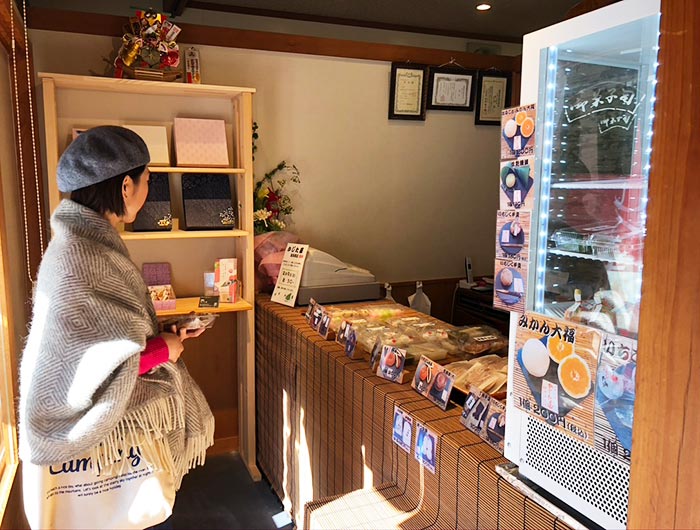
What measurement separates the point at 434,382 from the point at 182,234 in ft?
5.28

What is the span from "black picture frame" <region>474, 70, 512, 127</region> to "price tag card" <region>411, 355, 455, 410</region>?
2567 mm

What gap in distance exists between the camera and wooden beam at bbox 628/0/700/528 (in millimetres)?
803

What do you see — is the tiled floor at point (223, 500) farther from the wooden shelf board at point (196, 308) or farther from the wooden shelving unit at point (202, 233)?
the wooden shelf board at point (196, 308)

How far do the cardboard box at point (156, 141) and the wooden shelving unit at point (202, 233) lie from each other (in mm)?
81

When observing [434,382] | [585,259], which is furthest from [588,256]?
[434,382]

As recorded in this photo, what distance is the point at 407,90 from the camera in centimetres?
365

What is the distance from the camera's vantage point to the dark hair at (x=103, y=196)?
63.2 inches

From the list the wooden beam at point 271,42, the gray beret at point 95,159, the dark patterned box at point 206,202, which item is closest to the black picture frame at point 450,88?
the wooden beam at point 271,42

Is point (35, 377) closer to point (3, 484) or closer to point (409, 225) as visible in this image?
point (3, 484)

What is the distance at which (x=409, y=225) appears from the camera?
389 centimetres

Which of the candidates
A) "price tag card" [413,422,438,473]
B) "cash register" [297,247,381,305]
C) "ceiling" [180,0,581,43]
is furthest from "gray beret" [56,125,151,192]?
"ceiling" [180,0,581,43]

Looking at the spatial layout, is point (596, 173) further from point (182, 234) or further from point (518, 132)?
point (182, 234)

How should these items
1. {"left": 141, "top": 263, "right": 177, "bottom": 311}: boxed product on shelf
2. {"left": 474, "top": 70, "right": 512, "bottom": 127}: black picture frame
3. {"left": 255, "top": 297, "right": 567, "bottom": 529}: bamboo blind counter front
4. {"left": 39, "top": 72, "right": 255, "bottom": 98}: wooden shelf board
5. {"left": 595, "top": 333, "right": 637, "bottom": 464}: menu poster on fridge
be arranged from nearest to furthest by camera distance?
1. {"left": 595, "top": 333, "right": 637, "bottom": 464}: menu poster on fridge
2. {"left": 255, "top": 297, "right": 567, "bottom": 529}: bamboo blind counter front
3. {"left": 39, "top": 72, "right": 255, "bottom": 98}: wooden shelf board
4. {"left": 141, "top": 263, "right": 177, "bottom": 311}: boxed product on shelf
5. {"left": 474, "top": 70, "right": 512, "bottom": 127}: black picture frame

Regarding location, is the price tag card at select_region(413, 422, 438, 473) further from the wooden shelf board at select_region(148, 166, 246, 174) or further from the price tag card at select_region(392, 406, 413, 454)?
the wooden shelf board at select_region(148, 166, 246, 174)
